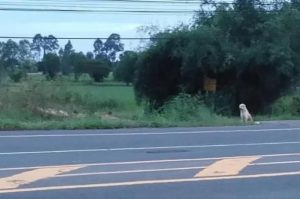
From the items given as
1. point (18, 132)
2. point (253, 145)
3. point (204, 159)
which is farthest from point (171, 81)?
point (204, 159)

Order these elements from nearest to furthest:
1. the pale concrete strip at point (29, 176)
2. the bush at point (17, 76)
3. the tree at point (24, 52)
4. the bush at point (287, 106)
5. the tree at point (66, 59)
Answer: the pale concrete strip at point (29, 176) → the bush at point (17, 76) → the bush at point (287, 106) → the tree at point (24, 52) → the tree at point (66, 59)

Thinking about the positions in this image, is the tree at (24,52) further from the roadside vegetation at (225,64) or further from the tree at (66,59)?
the tree at (66,59)

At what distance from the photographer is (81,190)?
9375 millimetres

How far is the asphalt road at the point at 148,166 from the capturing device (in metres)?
9.40

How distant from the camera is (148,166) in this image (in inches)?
470

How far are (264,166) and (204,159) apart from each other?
146 cm

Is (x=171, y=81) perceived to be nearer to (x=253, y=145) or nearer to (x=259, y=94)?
(x=259, y=94)

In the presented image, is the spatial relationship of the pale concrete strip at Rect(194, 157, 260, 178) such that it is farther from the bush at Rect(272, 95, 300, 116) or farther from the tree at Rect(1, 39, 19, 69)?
the tree at Rect(1, 39, 19, 69)

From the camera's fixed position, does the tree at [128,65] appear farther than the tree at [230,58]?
Yes

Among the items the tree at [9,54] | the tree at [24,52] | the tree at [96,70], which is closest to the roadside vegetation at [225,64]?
the tree at [24,52]

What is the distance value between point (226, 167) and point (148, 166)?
124 cm

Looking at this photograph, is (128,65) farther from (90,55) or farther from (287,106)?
(90,55)

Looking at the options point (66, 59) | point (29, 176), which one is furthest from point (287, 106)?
point (29, 176)

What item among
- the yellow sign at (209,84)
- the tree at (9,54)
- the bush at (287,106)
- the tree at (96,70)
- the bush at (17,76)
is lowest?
the bush at (287,106)
